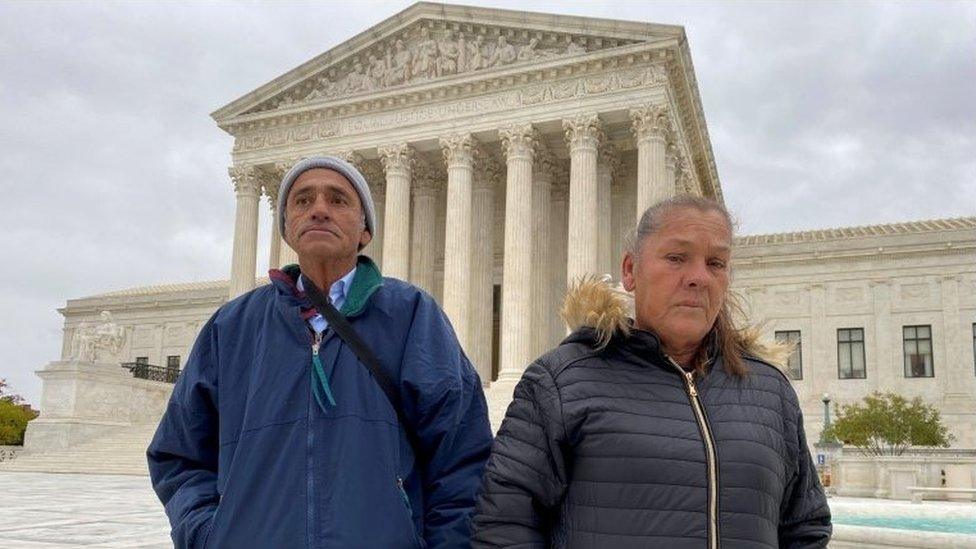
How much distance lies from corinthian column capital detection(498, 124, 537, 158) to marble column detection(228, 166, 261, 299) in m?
12.6

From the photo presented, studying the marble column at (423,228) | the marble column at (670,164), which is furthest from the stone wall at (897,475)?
the marble column at (423,228)

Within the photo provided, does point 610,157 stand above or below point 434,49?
below

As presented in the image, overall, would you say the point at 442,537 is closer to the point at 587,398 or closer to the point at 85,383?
the point at 587,398

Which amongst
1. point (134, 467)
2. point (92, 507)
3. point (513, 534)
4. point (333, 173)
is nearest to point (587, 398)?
point (513, 534)

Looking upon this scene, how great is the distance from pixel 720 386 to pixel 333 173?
5.12 feet

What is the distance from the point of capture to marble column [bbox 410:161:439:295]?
38000mm

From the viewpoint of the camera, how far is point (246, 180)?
3869cm

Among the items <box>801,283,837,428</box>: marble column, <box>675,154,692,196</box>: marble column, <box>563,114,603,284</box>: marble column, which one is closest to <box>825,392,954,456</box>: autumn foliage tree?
<box>801,283,837,428</box>: marble column

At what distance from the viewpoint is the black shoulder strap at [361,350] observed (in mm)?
2875

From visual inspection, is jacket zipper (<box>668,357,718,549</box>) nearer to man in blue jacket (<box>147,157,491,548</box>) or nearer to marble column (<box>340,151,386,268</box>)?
man in blue jacket (<box>147,157,491,548</box>)

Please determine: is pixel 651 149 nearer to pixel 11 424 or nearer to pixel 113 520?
pixel 113 520

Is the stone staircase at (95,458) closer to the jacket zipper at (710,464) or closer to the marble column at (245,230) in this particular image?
the marble column at (245,230)

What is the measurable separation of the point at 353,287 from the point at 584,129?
29315 millimetres

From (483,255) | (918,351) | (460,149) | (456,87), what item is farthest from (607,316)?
(918,351)
